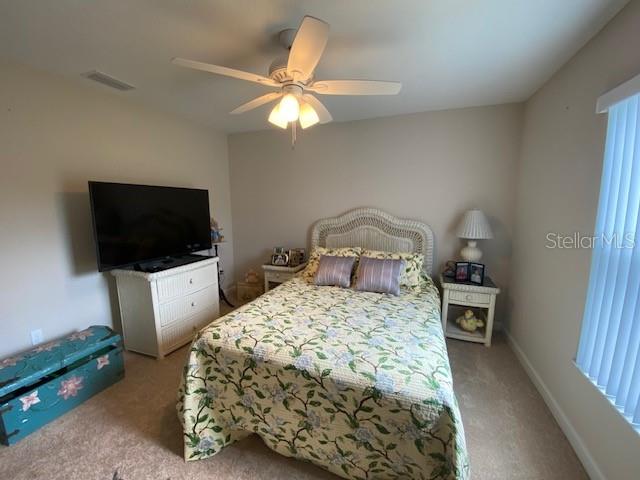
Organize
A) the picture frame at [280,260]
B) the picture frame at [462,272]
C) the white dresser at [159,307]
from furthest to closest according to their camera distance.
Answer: the picture frame at [280,260] → the picture frame at [462,272] → the white dresser at [159,307]

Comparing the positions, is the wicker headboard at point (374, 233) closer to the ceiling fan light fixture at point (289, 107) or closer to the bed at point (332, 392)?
the bed at point (332, 392)

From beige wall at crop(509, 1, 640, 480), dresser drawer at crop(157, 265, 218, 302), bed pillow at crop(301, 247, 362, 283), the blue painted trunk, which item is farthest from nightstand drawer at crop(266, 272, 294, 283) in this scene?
beige wall at crop(509, 1, 640, 480)

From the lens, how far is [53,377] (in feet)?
6.12

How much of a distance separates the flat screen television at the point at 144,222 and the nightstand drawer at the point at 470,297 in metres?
2.70

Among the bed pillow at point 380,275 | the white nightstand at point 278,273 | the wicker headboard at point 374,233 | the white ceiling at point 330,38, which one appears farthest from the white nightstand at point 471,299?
the white ceiling at point 330,38

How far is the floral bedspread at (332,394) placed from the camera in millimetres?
1247

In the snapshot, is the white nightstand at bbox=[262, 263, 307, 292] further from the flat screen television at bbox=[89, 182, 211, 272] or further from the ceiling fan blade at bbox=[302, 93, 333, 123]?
the ceiling fan blade at bbox=[302, 93, 333, 123]

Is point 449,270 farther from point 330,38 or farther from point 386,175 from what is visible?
point 330,38

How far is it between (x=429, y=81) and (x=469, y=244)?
162 centimetres

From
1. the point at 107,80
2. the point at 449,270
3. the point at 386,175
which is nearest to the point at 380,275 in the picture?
the point at 449,270

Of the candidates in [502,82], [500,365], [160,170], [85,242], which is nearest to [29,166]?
[85,242]

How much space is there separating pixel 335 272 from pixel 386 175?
4.45ft

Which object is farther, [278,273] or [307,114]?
[278,273]

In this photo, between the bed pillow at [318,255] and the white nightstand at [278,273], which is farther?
the white nightstand at [278,273]
